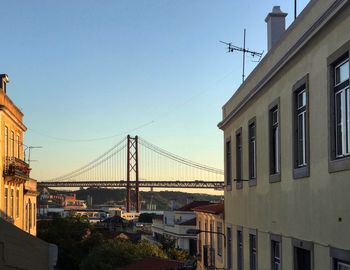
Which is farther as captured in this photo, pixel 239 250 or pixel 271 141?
pixel 239 250

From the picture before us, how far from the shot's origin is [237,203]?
64.7ft

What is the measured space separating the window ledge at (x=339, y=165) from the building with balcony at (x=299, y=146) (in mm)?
14

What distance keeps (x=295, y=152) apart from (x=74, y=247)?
46.3 meters

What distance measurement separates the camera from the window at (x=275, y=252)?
43.5 feet

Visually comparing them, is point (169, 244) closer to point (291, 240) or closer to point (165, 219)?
point (165, 219)

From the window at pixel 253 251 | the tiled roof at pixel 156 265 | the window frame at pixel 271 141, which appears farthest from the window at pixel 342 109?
the tiled roof at pixel 156 265

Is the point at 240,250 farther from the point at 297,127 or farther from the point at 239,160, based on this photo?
the point at 297,127

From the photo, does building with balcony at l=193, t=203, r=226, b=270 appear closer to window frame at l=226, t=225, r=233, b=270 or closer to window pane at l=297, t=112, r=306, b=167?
window frame at l=226, t=225, r=233, b=270

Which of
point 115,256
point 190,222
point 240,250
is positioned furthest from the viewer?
point 190,222

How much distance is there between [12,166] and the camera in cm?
3234

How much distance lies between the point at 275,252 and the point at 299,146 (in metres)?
3.37

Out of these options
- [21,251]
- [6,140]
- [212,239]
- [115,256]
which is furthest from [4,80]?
[21,251]

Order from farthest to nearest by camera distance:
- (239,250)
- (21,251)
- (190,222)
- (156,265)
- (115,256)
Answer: (190,222)
(115,256)
(156,265)
(239,250)
(21,251)

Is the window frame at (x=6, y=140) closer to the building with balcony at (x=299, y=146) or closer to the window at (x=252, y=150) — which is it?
the building with balcony at (x=299, y=146)
